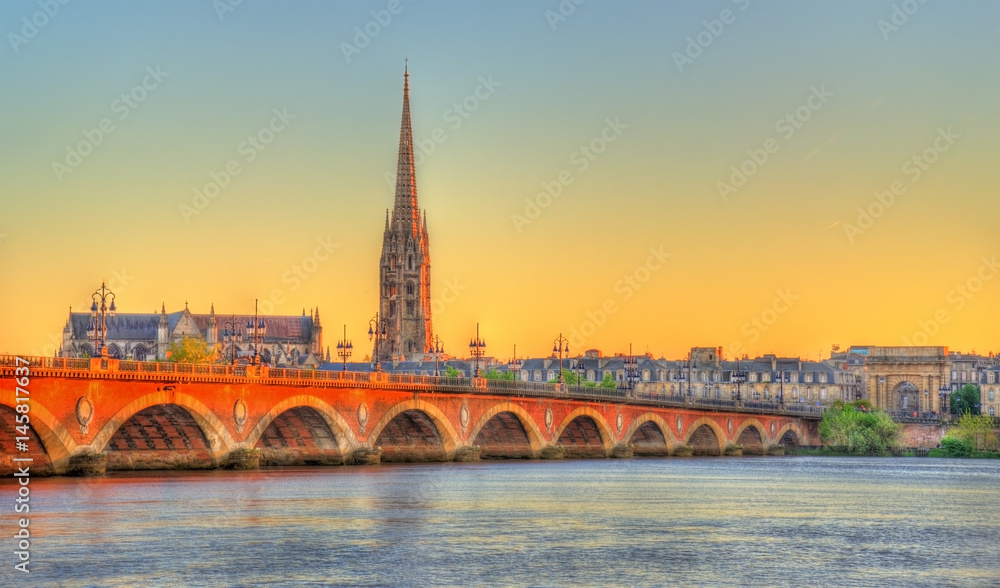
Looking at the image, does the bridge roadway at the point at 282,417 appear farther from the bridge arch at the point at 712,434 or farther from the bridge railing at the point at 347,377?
the bridge arch at the point at 712,434

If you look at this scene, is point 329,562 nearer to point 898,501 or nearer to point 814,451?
point 898,501

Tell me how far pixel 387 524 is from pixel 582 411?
69.5 meters

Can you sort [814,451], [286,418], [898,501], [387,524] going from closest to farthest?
[387,524] < [898,501] < [286,418] < [814,451]

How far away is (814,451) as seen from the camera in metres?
165

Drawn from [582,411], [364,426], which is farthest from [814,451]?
[364,426]

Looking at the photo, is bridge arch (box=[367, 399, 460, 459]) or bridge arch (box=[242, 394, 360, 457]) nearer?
bridge arch (box=[242, 394, 360, 457])

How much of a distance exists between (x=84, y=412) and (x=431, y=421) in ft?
113

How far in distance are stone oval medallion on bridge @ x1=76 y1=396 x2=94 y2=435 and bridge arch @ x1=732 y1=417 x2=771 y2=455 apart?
9159 centimetres

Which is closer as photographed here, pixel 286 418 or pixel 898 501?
pixel 898 501

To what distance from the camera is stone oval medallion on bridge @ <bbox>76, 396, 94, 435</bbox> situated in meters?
73.0

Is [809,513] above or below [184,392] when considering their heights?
below

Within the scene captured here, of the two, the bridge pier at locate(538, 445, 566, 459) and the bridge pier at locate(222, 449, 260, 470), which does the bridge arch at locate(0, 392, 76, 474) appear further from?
the bridge pier at locate(538, 445, 566, 459)

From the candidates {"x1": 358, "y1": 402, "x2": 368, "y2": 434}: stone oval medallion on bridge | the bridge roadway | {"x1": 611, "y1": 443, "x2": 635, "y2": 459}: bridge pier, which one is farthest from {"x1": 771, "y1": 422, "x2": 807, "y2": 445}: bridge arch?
{"x1": 358, "y1": 402, "x2": 368, "y2": 434}: stone oval medallion on bridge

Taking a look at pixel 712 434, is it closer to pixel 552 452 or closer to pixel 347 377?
pixel 552 452
